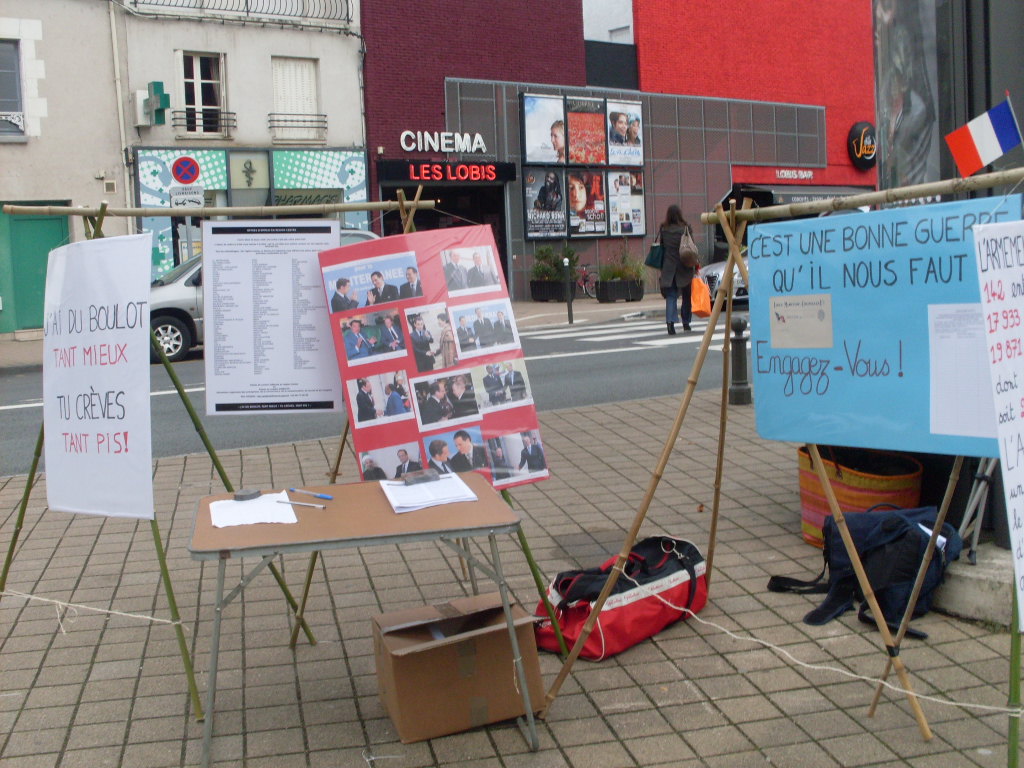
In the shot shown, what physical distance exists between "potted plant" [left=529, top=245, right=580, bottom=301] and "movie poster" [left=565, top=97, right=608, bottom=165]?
3.01 m

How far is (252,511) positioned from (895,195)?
97.0 inches

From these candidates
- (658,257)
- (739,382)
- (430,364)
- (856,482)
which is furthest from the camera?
(658,257)

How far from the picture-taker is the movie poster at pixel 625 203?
1243 inches

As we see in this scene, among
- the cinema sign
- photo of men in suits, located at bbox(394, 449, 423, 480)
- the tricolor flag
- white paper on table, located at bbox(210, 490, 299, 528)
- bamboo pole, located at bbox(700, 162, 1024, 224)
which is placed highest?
the cinema sign

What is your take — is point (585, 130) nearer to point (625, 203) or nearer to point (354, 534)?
point (625, 203)

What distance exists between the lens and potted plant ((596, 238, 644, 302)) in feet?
91.5

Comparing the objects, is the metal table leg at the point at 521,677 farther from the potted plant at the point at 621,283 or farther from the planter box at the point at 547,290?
the planter box at the point at 547,290

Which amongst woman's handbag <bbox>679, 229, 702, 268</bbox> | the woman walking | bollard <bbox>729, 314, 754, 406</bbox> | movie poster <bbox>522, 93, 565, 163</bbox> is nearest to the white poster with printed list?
bollard <bbox>729, 314, 754, 406</bbox>

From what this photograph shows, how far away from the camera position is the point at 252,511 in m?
4.07

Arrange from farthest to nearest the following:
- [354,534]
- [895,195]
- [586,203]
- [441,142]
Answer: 1. [586,203]
2. [441,142]
3. [895,195]
4. [354,534]

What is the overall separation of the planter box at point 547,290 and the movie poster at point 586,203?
7.43 feet

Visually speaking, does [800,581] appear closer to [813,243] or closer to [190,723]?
[813,243]

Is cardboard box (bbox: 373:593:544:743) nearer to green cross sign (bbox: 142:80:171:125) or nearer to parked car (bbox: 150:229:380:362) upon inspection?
parked car (bbox: 150:229:380:362)

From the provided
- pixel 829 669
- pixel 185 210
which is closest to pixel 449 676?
pixel 829 669
